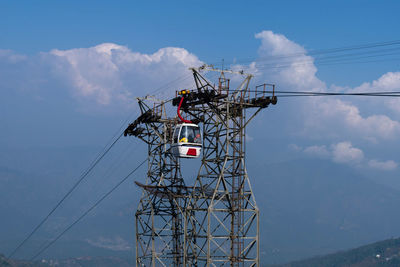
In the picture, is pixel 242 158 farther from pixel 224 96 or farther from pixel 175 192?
pixel 175 192

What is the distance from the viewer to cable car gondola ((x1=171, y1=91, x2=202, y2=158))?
159 feet

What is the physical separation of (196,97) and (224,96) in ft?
8.56

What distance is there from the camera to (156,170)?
210 feet

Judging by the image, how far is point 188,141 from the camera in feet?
159

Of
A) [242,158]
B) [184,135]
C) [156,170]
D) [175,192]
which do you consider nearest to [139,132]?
[156,170]

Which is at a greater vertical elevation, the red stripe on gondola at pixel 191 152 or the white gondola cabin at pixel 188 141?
the white gondola cabin at pixel 188 141

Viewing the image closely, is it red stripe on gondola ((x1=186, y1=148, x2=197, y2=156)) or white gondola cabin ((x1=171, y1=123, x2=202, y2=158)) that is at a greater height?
white gondola cabin ((x1=171, y1=123, x2=202, y2=158))

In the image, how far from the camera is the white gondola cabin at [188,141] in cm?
4838

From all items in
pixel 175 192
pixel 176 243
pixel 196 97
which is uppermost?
pixel 196 97

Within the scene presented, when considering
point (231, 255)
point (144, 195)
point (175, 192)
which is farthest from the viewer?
point (144, 195)

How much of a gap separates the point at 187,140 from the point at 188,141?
13 cm

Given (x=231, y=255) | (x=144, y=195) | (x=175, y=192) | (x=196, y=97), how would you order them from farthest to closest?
(x=144, y=195), (x=175, y=192), (x=196, y=97), (x=231, y=255)

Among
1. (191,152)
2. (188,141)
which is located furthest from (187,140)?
(191,152)

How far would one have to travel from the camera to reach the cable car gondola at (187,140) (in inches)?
1905
